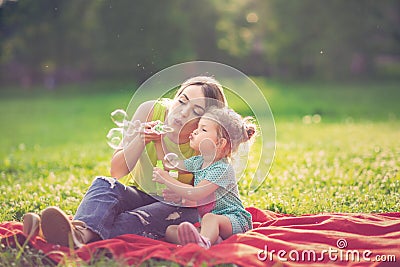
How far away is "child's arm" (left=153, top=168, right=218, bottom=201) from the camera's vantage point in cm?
303

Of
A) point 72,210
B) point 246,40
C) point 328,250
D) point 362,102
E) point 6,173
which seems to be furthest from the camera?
point 246,40

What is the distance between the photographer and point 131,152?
3209mm

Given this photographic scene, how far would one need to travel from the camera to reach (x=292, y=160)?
6027mm

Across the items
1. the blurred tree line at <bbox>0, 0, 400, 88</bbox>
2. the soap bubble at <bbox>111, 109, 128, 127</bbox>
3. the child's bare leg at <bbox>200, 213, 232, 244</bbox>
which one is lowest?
the child's bare leg at <bbox>200, 213, 232, 244</bbox>

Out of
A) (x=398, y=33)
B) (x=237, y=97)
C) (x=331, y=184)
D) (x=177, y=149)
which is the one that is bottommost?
(x=331, y=184)

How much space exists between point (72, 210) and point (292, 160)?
2745 mm

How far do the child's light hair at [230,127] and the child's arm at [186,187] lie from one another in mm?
234

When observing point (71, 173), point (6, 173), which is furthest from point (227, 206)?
point (6, 173)

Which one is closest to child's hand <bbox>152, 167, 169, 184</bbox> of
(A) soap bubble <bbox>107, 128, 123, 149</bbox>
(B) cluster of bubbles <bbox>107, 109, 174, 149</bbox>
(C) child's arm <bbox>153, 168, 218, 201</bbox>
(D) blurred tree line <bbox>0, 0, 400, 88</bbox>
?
(C) child's arm <bbox>153, 168, 218, 201</bbox>

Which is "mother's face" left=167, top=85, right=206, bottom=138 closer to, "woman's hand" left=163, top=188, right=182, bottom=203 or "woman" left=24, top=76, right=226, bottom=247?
"woman" left=24, top=76, right=226, bottom=247

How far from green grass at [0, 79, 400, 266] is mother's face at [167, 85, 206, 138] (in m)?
0.85

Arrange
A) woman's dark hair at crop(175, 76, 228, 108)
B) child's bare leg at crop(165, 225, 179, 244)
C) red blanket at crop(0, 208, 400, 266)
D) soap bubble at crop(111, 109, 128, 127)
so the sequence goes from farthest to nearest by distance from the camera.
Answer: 1. soap bubble at crop(111, 109, 128, 127)
2. woman's dark hair at crop(175, 76, 228, 108)
3. child's bare leg at crop(165, 225, 179, 244)
4. red blanket at crop(0, 208, 400, 266)

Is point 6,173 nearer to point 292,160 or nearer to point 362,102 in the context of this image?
point 292,160

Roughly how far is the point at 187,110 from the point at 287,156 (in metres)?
3.34
